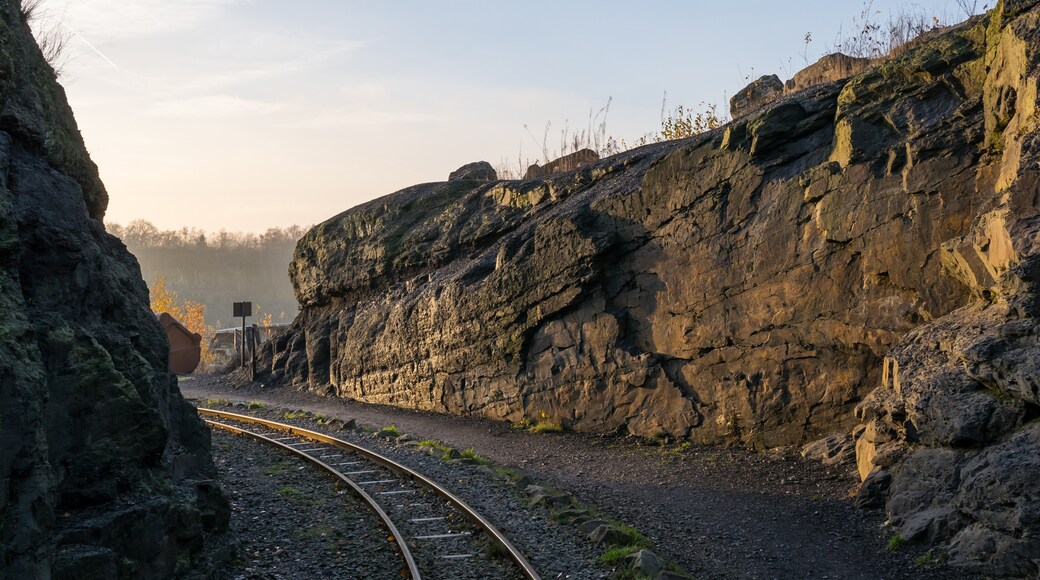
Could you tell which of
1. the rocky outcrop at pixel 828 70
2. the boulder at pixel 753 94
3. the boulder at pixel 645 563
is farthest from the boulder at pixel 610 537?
the boulder at pixel 753 94

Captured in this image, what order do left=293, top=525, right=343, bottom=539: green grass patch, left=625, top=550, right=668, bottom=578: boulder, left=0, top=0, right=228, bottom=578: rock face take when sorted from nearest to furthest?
left=0, top=0, right=228, bottom=578: rock face, left=625, top=550, right=668, bottom=578: boulder, left=293, top=525, right=343, bottom=539: green grass patch

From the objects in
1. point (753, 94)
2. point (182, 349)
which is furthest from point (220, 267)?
point (753, 94)

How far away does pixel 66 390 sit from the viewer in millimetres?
7980

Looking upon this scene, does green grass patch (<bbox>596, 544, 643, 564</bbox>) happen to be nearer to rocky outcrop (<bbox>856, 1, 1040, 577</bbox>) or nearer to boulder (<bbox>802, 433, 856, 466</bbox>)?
rocky outcrop (<bbox>856, 1, 1040, 577</bbox>)

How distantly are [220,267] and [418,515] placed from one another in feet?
446

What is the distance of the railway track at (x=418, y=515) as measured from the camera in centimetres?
998

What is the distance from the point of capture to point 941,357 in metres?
11.9

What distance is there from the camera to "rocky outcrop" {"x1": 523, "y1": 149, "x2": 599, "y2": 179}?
28.1 metres

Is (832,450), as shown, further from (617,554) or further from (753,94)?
(753,94)

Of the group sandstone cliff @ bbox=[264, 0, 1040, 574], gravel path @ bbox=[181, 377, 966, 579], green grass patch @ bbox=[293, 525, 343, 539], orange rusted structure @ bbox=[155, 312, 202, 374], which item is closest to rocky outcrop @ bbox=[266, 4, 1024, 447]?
sandstone cliff @ bbox=[264, 0, 1040, 574]

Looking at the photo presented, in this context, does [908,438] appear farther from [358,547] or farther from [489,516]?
[358,547]

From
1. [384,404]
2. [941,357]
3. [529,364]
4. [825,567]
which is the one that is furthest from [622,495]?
[384,404]

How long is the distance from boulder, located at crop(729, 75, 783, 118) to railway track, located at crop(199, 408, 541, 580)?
14.4 m

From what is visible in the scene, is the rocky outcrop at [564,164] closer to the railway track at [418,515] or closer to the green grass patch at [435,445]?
the green grass patch at [435,445]
